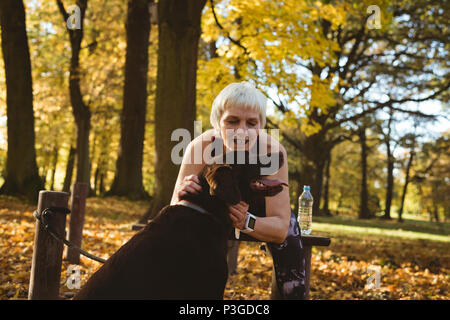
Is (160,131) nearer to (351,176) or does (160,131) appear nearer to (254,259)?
(254,259)

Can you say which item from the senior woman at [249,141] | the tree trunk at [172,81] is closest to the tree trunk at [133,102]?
the tree trunk at [172,81]

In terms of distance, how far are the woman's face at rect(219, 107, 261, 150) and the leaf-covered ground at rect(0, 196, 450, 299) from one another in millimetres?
3162

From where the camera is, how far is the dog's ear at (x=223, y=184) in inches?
75.3

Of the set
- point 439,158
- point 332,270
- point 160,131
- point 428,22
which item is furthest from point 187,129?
point 439,158

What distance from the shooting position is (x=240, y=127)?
2350 millimetres

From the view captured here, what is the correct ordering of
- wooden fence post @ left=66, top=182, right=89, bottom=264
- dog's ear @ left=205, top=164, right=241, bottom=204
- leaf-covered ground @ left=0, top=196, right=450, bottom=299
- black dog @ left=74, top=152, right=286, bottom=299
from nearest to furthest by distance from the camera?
black dog @ left=74, top=152, right=286, bottom=299, dog's ear @ left=205, top=164, right=241, bottom=204, leaf-covered ground @ left=0, top=196, right=450, bottom=299, wooden fence post @ left=66, top=182, right=89, bottom=264

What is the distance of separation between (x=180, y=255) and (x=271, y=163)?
803mm

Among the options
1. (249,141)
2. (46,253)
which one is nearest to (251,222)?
(249,141)

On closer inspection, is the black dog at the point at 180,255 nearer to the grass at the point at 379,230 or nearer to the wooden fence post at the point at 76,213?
the wooden fence post at the point at 76,213

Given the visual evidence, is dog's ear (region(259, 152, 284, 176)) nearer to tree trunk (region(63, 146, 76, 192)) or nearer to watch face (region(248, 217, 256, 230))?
watch face (region(248, 217, 256, 230))

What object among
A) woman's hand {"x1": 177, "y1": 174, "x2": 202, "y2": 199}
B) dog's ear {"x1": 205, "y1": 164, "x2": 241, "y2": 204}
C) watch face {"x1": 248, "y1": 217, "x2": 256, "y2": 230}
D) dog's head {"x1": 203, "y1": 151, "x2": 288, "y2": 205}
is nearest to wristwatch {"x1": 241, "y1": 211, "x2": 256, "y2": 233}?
watch face {"x1": 248, "y1": 217, "x2": 256, "y2": 230}

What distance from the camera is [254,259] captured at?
7.13m

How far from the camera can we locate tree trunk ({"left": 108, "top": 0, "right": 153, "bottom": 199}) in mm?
14695

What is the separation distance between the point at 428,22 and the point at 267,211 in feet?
44.5
